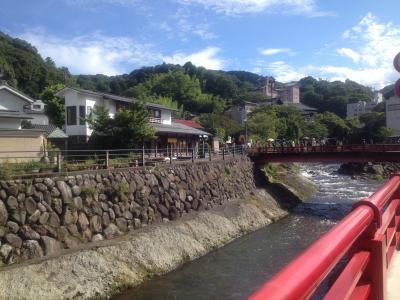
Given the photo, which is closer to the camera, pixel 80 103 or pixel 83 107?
pixel 83 107

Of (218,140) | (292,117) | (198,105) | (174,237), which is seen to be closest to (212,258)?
(174,237)

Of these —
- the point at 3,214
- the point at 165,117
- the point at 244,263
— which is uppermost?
the point at 165,117

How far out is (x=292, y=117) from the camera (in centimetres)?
7775

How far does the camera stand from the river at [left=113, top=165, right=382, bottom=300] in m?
14.5

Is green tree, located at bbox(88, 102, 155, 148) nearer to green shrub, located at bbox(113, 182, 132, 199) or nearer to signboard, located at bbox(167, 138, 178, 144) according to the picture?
signboard, located at bbox(167, 138, 178, 144)

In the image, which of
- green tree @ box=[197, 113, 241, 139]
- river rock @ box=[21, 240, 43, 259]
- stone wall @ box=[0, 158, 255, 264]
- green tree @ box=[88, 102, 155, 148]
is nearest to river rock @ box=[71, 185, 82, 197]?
stone wall @ box=[0, 158, 255, 264]

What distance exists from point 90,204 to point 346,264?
16.0 m

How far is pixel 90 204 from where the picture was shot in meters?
17.7

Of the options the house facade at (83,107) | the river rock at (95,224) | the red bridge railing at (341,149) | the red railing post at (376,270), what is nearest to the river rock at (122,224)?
the river rock at (95,224)

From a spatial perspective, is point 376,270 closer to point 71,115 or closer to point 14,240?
point 14,240

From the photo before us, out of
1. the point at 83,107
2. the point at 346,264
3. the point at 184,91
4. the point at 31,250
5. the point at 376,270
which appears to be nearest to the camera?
the point at 346,264

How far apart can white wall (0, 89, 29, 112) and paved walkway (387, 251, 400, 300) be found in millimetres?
34077

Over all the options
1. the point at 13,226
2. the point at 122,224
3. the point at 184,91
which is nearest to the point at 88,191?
the point at 122,224

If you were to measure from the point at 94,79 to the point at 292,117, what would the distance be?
6641 centimetres
